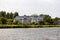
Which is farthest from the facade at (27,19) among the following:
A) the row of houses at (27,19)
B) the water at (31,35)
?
the water at (31,35)

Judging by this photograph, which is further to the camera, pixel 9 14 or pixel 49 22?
pixel 9 14

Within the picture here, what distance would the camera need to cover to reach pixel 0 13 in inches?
4692

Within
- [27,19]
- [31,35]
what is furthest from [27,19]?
[31,35]

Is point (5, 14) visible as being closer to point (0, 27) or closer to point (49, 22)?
→ point (49, 22)

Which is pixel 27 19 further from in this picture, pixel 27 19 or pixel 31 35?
pixel 31 35

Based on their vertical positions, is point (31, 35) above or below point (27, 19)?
below


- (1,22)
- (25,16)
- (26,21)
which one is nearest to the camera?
(1,22)

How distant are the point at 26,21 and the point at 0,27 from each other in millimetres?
35006

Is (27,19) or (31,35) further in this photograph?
(27,19)

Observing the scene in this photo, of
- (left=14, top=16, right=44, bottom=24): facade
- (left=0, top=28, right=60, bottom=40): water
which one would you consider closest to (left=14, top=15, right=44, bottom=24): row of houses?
(left=14, top=16, right=44, bottom=24): facade

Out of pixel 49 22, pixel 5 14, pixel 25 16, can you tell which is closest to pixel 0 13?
pixel 5 14

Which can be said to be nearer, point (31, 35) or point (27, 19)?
point (31, 35)

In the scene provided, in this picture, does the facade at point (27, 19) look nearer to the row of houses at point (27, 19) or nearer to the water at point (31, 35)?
the row of houses at point (27, 19)

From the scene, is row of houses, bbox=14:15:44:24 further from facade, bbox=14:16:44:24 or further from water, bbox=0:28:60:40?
water, bbox=0:28:60:40
